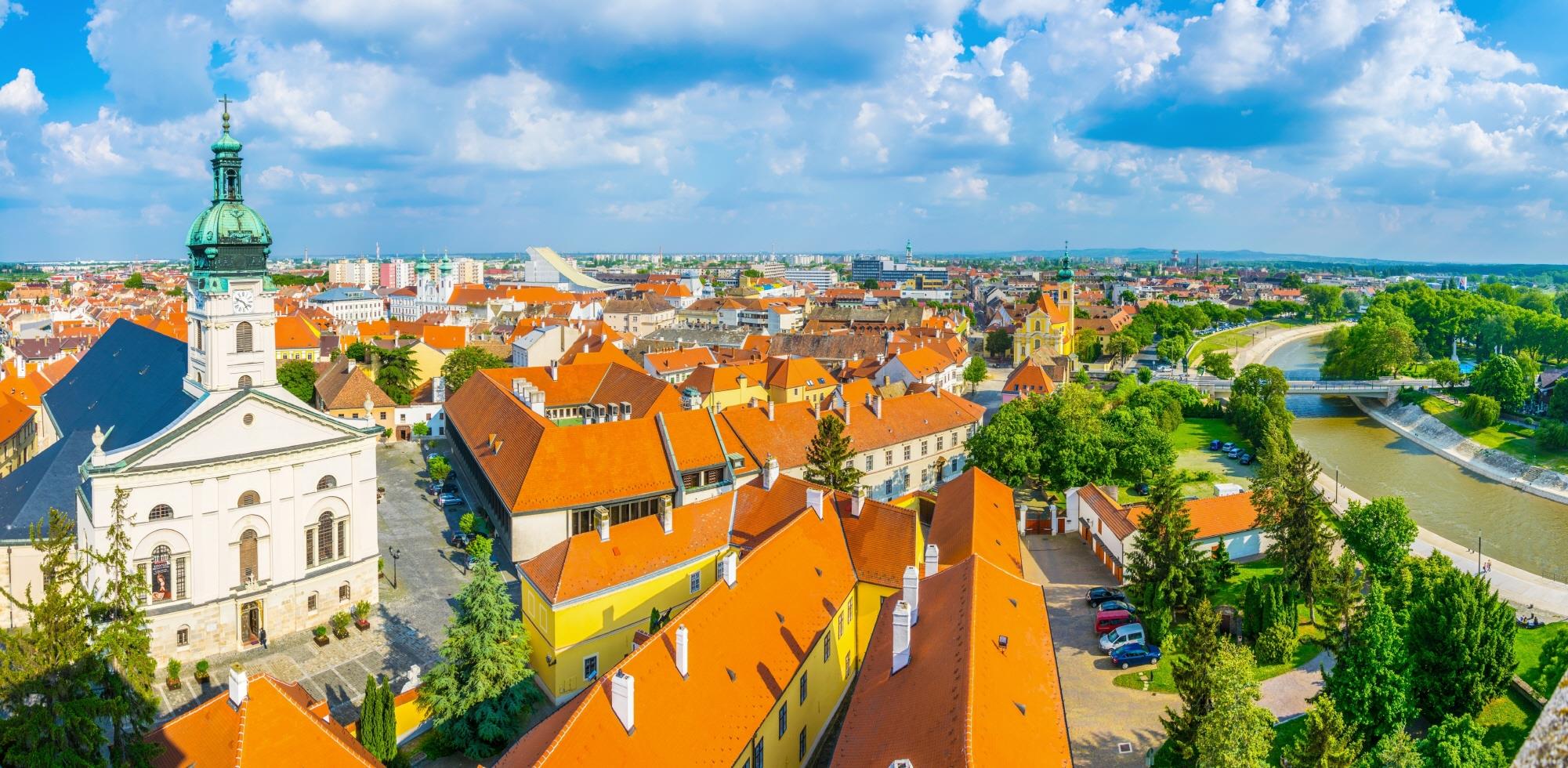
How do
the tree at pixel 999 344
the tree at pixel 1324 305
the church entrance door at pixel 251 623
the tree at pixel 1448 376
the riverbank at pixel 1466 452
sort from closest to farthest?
the church entrance door at pixel 251 623 < the riverbank at pixel 1466 452 < the tree at pixel 1448 376 < the tree at pixel 999 344 < the tree at pixel 1324 305

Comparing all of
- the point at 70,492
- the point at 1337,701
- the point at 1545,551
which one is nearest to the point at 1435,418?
the point at 1545,551

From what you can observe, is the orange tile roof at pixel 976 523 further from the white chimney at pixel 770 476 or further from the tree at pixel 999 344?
the tree at pixel 999 344

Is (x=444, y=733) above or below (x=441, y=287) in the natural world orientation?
below

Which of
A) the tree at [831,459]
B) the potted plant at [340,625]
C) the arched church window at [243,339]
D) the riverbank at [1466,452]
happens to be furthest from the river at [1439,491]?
the arched church window at [243,339]

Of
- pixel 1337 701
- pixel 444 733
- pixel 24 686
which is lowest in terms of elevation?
pixel 444 733

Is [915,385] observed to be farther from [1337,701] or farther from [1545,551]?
[1337,701]

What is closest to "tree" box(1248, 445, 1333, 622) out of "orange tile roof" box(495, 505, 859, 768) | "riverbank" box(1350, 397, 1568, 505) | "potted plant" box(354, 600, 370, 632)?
"orange tile roof" box(495, 505, 859, 768)

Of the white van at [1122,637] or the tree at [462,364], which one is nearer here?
the white van at [1122,637]
